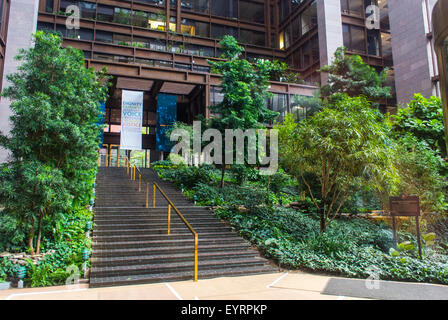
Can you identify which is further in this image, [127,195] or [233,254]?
[127,195]

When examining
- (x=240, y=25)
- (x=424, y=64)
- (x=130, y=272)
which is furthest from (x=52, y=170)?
(x=240, y=25)

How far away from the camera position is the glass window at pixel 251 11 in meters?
35.6

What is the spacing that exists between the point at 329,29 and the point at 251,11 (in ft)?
39.9

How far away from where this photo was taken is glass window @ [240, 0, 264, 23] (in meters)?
35.6

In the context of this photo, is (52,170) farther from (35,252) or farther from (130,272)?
(130,272)

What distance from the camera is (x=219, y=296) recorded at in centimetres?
571

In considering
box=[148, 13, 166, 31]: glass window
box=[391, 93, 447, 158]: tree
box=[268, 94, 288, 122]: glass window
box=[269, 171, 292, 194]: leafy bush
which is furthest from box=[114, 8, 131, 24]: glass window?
box=[391, 93, 447, 158]: tree

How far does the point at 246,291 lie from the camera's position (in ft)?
20.0

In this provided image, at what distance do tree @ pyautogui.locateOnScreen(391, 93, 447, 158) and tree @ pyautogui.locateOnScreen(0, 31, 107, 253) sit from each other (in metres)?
12.5

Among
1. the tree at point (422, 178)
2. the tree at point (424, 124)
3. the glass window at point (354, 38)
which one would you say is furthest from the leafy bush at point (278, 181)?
the glass window at point (354, 38)

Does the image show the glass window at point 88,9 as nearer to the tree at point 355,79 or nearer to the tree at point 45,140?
the tree at point 355,79
